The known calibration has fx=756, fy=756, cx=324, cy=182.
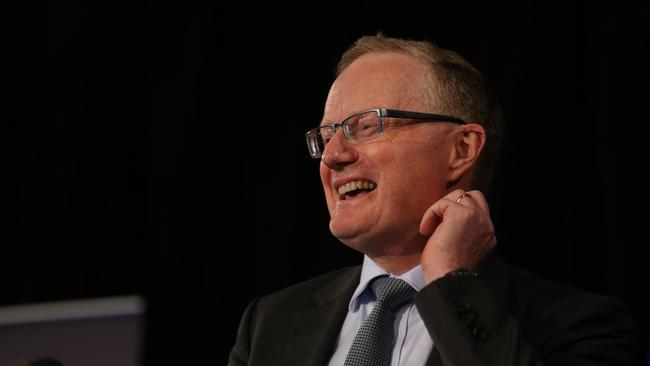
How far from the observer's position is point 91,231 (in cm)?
249

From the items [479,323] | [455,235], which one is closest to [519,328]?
[479,323]

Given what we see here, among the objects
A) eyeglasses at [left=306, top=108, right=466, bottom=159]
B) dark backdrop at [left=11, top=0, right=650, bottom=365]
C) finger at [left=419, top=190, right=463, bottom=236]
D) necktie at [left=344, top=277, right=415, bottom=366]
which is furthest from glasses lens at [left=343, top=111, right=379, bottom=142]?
dark backdrop at [left=11, top=0, right=650, bottom=365]

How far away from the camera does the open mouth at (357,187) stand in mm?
1793

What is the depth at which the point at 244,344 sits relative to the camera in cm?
196

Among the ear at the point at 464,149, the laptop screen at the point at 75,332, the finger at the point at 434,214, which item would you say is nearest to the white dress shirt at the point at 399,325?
the finger at the point at 434,214

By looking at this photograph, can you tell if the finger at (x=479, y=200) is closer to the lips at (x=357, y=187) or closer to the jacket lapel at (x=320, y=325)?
the lips at (x=357, y=187)

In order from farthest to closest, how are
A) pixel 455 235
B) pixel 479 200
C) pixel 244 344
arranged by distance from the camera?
pixel 244 344, pixel 479 200, pixel 455 235

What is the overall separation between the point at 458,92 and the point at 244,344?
0.84 metres

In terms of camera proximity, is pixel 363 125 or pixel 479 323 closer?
pixel 479 323

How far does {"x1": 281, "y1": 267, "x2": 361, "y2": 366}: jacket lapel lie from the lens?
178 cm

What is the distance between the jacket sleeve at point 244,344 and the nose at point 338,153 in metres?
0.49

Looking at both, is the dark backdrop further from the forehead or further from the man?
the forehead

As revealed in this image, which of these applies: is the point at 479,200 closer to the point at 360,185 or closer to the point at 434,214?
the point at 434,214

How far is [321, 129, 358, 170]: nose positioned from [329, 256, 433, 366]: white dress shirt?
261 mm
